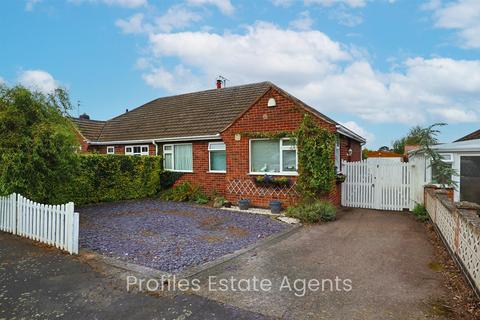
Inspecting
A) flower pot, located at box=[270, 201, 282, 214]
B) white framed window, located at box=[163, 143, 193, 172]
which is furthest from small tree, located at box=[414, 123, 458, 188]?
white framed window, located at box=[163, 143, 193, 172]

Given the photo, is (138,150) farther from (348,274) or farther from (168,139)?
(348,274)

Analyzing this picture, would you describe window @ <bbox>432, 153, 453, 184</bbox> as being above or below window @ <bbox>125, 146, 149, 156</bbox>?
below

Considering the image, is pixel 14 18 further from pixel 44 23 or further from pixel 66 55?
pixel 66 55

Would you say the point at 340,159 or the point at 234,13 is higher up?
the point at 234,13

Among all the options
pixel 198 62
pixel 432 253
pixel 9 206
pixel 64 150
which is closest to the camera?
pixel 432 253

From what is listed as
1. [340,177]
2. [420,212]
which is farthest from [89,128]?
Result: [420,212]

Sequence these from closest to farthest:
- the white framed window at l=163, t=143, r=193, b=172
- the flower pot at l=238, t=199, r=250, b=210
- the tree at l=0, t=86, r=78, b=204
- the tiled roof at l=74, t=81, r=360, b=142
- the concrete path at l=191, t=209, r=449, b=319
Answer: the concrete path at l=191, t=209, r=449, b=319 → the tree at l=0, t=86, r=78, b=204 → the flower pot at l=238, t=199, r=250, b=210 → the white framed window at l=163, t=143, r=193, b=172 → the tiled roof at l=74, t=81, r=360, b=142

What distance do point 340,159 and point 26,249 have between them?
33.6 ft

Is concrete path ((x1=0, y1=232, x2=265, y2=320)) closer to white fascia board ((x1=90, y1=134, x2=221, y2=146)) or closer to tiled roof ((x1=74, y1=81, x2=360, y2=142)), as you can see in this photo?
white fascia board ((x1=90, y1=134, x2=221, y2=146))

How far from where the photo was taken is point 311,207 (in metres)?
9.05

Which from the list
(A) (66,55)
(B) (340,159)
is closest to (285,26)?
(B) (340,159)

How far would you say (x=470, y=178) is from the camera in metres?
9.84

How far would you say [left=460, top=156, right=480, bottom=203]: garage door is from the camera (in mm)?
9664

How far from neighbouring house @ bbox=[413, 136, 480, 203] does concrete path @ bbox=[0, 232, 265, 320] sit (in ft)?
29.9
